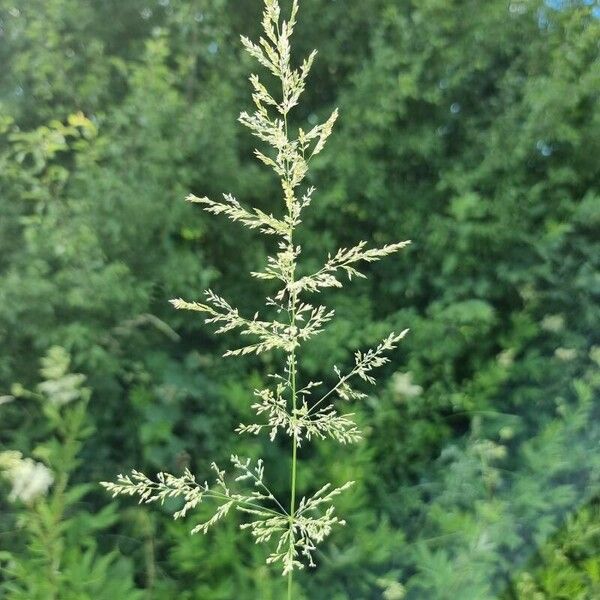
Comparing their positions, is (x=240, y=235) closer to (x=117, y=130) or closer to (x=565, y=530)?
(x=117, y=130)

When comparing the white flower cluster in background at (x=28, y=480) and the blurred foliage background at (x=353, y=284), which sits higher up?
the blurred foliage background at (x=353, y=284)

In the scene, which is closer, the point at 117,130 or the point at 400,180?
the point at 117,130

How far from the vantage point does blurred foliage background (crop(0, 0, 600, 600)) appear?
2160mm

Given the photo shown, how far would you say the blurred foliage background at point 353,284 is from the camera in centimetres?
216

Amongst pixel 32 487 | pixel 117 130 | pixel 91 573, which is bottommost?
pixel 91 573

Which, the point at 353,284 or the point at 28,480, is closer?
the point at 28,480

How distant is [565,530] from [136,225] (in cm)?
172

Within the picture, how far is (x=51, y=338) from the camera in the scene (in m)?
2.33

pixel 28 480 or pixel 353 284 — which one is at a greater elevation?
pixel 353 284

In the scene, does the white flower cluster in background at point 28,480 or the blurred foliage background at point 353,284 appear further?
the blurred foliage background at point 353,284

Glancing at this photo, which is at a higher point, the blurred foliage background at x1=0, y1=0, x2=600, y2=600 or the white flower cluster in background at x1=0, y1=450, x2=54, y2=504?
the blurred foliage background at x1=0, y1=0, x2=600, y2=600

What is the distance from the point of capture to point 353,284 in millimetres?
2918

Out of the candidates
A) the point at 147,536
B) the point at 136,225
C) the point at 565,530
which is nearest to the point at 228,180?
the point at 136,225

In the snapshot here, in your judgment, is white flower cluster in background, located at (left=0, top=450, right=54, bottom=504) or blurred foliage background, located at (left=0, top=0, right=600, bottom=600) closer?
white flower cluster in background, located at (left=0, top=450, right=54, bottom=504)
